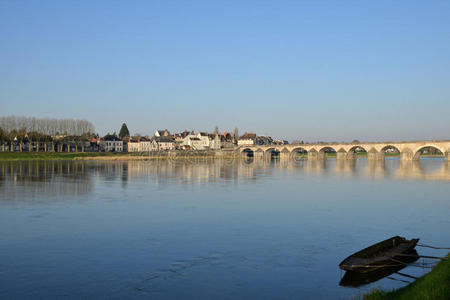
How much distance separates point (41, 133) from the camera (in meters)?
117

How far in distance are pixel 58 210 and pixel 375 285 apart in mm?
20686

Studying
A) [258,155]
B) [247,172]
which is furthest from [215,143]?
[247,172]

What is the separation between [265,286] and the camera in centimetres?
1352

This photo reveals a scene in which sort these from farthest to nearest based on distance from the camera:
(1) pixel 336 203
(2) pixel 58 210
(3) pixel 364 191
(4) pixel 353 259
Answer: (3) pixel 364 191, (1) pixel 336 203, (2) pixel 58 210, (4) pixel 353 259

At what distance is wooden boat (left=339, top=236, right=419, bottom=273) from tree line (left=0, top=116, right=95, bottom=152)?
10724 centimetres

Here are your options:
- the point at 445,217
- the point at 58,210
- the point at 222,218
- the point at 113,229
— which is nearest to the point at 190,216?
the point at 222,218

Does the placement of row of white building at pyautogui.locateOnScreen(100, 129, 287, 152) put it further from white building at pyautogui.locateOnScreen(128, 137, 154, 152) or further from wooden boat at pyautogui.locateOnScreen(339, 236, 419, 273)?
wooden boat at pyautogui.locateOnScreen(339, 236, 419, 273)

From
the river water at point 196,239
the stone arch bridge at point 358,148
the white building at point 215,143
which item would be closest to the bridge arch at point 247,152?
the stone arch bridge at point 358,148

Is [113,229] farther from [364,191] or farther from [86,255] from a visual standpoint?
[364,191]

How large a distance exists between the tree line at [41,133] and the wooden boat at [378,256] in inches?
4222

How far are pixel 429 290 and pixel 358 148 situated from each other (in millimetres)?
122611

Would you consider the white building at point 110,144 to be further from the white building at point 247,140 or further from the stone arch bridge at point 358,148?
the white building at point 247,140

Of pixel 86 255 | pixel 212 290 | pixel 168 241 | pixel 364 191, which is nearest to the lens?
pixel 212 290

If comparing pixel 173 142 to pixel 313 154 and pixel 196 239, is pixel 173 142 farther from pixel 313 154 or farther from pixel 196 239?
pixel 196 239
